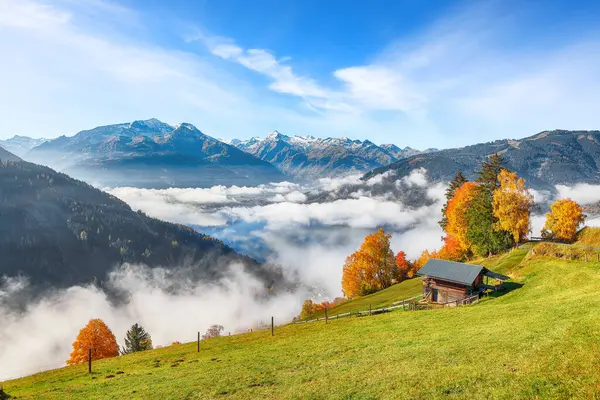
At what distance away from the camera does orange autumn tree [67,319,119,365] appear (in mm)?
95531

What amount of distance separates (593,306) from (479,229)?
2154 inches

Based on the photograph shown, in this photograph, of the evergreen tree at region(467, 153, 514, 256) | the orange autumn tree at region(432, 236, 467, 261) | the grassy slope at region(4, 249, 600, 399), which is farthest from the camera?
the orange autumn tree at region(432, 236, 467, 261)

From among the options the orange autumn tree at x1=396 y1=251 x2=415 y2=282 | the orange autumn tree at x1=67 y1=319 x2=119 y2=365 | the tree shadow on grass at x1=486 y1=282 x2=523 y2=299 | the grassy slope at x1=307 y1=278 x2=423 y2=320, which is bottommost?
the orange autumn tree at x1=67 y1=319 x2=119 y2=365

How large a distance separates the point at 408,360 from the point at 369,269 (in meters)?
75.5

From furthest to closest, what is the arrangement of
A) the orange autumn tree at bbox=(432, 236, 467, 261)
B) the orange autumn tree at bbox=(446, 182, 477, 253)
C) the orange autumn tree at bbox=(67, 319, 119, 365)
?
1. the orange autumn tree at bbox=(67, 319, 119, 365)
2. the orange autumn tree at bbox=(432, 236, 467, 261)
3. the orange autumn tree at bbox=(446, 182, 477, 253)

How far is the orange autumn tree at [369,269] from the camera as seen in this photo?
99562 millimetres

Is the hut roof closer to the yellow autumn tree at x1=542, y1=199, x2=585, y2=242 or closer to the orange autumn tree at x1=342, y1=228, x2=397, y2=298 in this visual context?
the yellow autumn tree at x1=542, y1=199, x2=585, y2=242

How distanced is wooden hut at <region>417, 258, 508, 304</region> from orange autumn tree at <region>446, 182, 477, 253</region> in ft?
84.2

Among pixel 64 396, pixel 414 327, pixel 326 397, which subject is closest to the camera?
pixel 326 397

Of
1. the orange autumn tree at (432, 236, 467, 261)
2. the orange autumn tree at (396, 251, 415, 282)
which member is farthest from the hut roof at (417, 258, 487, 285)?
the orange autumn tree at (396, 251, 415, 282)

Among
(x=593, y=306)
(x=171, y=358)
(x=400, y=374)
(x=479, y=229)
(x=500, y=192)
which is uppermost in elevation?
(x=500, y=192)

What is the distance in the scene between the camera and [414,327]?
39375mm

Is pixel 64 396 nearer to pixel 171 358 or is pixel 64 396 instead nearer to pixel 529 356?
pixel 171 358

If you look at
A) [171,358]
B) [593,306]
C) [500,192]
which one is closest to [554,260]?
[500,192]
